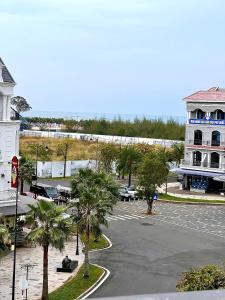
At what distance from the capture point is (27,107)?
18450 cm

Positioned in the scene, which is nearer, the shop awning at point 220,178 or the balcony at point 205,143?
the shop awning at point 220,178

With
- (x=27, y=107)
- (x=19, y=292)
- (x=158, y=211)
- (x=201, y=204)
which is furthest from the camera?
(x=27, y=107)

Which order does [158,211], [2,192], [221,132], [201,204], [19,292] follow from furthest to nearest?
[221,132] < [201,204] < [158,211] < [2,192] < [19,292]

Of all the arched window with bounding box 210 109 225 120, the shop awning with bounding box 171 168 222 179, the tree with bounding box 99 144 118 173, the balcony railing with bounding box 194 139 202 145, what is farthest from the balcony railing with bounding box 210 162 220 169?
the tree with bounding box 99 144 118 173

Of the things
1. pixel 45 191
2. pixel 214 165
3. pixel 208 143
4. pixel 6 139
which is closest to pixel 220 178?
pixel 214 165

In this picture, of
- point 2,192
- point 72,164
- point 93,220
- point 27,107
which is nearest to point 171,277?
point 93,220

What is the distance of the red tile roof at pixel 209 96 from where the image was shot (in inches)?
2931

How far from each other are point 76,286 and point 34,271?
4.07m

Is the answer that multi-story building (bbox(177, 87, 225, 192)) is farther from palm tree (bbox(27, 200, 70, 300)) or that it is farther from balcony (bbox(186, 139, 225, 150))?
palm tree (bbox(27, 200, 70, 300))

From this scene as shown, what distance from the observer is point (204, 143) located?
75188 millimetres

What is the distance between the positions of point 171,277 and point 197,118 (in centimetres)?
4773

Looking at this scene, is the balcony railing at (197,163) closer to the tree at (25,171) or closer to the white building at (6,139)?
the tree at (25,171)

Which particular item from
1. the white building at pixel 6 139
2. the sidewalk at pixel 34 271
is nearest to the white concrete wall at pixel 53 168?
the white building at pixel 6 139

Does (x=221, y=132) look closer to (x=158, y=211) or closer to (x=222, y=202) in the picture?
(x=222, y=202)
